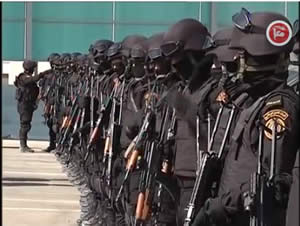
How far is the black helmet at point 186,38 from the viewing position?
22.3ft

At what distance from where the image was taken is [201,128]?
6168 millimetres

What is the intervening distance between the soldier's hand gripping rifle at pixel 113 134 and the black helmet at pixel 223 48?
7.51 feet

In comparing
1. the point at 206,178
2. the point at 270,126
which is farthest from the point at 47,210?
the point at 270,126

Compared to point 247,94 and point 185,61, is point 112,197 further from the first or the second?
point 247,94

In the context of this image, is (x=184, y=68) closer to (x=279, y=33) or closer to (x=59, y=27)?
(x=279, y=33)

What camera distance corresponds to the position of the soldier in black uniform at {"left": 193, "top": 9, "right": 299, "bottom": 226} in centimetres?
470

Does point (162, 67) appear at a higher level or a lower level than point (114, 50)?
higher

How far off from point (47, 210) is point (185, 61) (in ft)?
20.7

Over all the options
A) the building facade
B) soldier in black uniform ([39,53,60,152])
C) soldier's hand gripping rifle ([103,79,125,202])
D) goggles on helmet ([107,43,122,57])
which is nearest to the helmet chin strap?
soldier's hand gripping rifle ([103,79,125,202])

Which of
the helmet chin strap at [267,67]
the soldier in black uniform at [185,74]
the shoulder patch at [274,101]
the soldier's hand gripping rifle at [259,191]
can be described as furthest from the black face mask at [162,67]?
the soldier's hand gripping rifle at [259,191]

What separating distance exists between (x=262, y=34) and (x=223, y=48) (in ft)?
4.18

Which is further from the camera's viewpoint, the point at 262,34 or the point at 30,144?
the point at 30,144

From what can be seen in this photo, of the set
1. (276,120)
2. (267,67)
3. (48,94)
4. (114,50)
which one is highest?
(267,67)

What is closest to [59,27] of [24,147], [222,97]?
[24,147]
